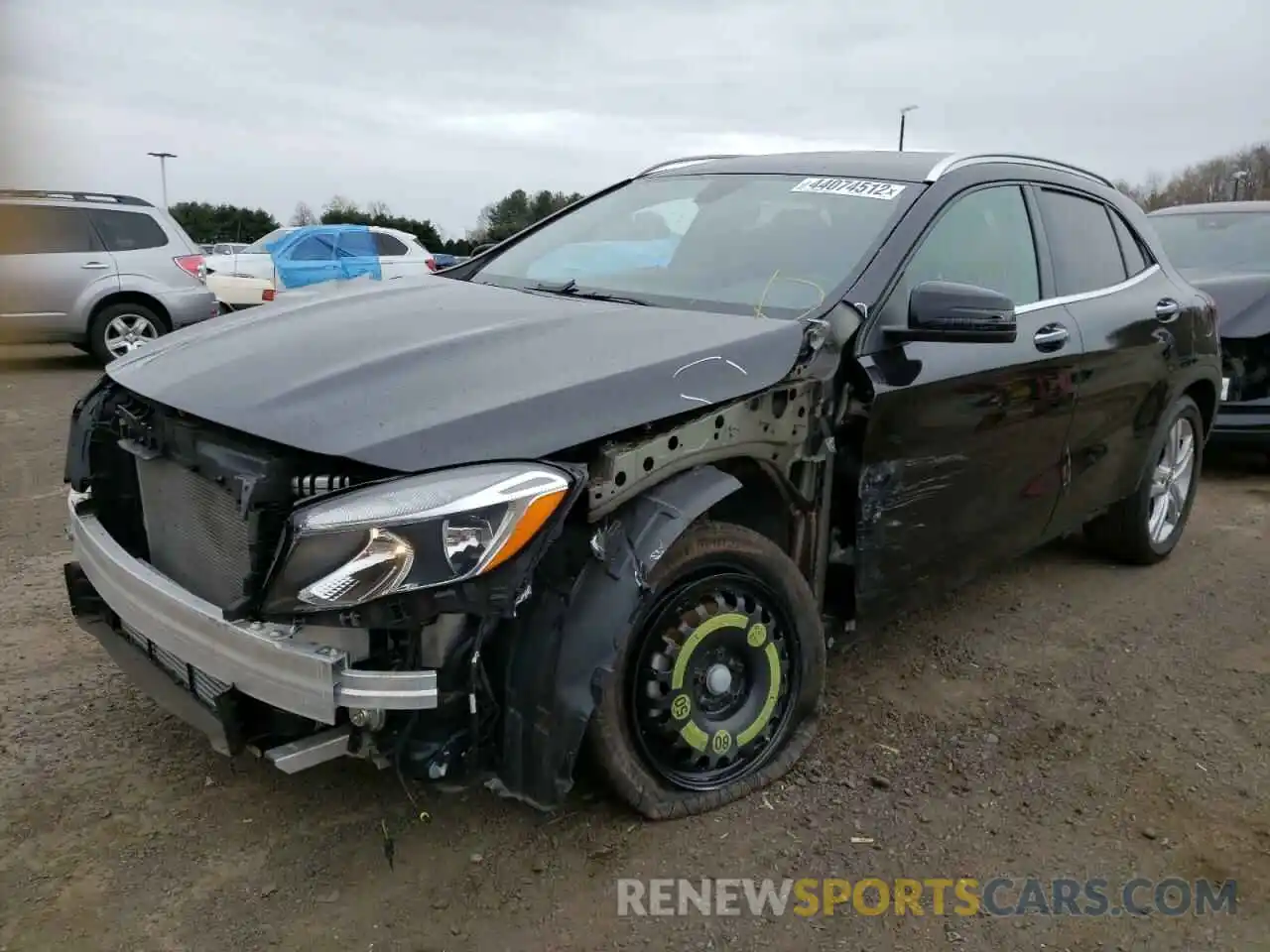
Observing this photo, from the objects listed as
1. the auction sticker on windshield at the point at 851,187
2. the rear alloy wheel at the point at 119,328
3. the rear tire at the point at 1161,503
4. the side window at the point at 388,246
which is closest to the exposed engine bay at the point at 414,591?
the auction sticker on windshield at the point at 851,187

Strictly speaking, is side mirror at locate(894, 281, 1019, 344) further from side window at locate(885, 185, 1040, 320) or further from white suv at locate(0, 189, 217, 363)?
white suv at locate(0, 189, 217, 363)

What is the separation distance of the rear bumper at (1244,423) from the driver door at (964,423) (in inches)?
128

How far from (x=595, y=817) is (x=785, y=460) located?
41.6 inches

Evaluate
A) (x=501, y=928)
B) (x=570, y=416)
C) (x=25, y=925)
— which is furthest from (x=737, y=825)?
(x=25, y=925)

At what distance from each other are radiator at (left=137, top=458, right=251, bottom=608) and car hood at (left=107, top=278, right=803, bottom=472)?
202 mm

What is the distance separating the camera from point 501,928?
7.40 feet

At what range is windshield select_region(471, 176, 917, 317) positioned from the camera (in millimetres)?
3033

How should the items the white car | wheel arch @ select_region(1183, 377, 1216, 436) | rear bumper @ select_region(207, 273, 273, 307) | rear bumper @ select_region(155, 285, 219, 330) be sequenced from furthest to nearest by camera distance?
the white car
rear bumper @ select_region(207, 273, 273, 307)
rear bumper @ select_region(155, 285, 219, 330)
wheel arch @ select_region(1183, 377, 1216, 436)

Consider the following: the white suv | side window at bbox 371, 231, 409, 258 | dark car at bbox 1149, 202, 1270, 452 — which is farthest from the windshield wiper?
side window at bbox 371, 231, 409, 258

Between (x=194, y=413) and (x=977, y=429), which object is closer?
(x=194, y=413)

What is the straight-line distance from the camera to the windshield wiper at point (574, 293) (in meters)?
3.13

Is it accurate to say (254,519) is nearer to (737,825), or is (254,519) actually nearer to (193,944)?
(193,944)

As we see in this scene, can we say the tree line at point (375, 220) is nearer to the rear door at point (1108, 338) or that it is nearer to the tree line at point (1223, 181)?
the rear door at point (1108, 338)

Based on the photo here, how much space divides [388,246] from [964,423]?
45.8 feet
